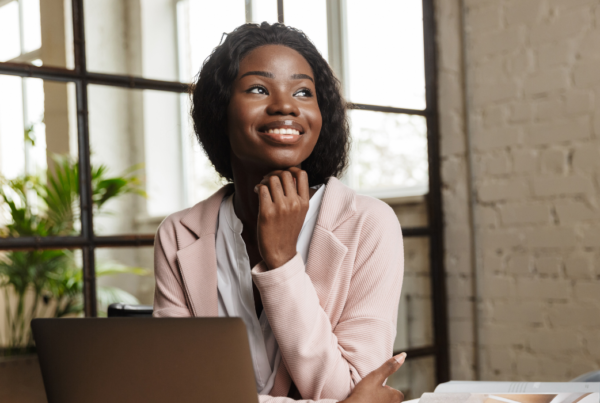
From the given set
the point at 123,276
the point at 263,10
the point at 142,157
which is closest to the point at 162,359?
the point at 123,276

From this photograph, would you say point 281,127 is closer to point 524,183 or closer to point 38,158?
point 38,158

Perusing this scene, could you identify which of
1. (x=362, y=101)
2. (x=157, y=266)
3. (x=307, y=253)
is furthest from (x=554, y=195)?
(x=157, y=266)

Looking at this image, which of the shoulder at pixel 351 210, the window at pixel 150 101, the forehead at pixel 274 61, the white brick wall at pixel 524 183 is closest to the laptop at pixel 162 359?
the shoulder at pixel 351 210

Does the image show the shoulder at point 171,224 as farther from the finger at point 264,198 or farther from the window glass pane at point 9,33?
the window glass pane at point 9,33

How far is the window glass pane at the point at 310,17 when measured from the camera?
2.21 m

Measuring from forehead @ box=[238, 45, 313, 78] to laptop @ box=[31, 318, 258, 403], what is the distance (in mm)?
596

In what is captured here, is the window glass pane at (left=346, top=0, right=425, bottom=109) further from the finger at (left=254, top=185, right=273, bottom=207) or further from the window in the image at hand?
the finger at (left=254, top=185, right=273, bottom=207)

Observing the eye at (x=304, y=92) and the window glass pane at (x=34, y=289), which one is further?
the window glass pane at (x=34, y=289)

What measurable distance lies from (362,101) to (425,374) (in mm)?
1138

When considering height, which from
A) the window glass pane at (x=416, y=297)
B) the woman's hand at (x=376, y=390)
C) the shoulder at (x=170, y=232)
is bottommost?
the window glass pane at (x=416, y=297)

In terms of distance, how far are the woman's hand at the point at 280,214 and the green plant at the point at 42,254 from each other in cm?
86

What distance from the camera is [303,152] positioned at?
1.09 metres

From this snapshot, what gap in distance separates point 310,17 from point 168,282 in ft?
4.71

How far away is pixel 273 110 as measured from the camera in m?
1.06
